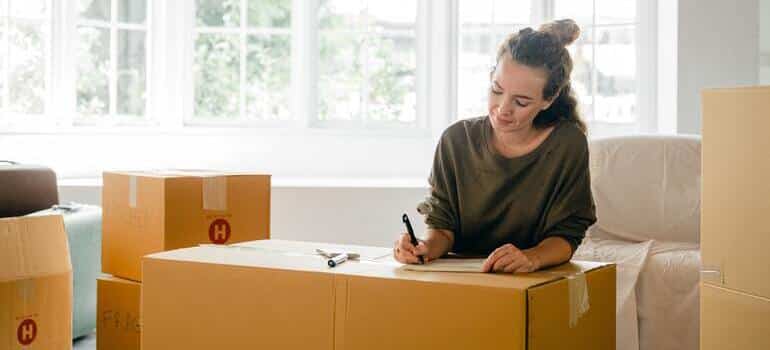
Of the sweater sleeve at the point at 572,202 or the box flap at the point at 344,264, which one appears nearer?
the box flap at the point at 344,264

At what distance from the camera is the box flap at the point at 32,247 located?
245 cm

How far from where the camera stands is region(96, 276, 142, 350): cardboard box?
2.77 metres

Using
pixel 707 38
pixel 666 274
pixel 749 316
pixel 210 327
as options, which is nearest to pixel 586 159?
pixel 749 316

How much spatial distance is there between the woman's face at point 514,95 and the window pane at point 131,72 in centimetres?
312

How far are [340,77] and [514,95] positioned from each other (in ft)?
9.86

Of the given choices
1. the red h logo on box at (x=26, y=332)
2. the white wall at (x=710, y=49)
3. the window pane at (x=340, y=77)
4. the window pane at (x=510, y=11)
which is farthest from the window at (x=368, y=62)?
the red h logo on box at (x=26, y=332)

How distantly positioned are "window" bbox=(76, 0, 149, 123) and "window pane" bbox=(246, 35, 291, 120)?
50cm

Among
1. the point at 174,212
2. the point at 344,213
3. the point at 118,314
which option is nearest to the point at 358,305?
the point at 174,212

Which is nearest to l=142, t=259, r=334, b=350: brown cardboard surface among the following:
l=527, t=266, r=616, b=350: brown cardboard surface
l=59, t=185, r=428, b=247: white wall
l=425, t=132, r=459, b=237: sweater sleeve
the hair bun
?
l=527, t=266, r=616, b=350: brown cardboard surface

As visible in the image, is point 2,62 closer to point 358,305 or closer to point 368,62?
point 368,62

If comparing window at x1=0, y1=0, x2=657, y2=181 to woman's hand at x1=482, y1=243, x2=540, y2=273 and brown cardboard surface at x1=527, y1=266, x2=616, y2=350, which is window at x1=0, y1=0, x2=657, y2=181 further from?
woman's hand at x1=482, y1=243, x2=540, y2=273

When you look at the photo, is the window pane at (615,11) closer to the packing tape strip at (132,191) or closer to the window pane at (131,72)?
the window pane at (131,72)

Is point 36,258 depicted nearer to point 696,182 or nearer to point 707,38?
point 696,182

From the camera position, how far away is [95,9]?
14.9 feet
